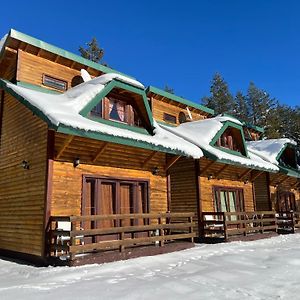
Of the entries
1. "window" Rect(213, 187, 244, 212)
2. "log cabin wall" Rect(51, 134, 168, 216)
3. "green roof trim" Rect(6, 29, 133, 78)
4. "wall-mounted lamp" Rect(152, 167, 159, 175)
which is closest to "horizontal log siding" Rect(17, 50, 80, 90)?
"green roof trim" Rect(6, 29, 133, 78)

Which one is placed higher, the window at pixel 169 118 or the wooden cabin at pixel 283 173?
the window at pixel 169 118

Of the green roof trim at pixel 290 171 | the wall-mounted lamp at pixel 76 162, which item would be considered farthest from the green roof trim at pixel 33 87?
the green roof trim at pixel 290 171

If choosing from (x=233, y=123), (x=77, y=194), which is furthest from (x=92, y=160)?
(x=233, y=123)

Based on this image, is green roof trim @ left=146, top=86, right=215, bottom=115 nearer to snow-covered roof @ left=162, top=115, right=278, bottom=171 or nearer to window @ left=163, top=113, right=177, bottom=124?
window @ left=163, top=113, right=177, bottom=124

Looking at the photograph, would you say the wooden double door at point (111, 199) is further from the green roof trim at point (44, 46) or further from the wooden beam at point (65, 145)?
the green roof trim at point (44, 46)

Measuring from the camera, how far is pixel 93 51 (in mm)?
43062

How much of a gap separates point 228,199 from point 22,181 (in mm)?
11270

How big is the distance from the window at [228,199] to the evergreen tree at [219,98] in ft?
114

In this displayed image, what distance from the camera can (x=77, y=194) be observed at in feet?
37.0

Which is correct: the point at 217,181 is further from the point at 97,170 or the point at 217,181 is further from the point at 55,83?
the point at 55,83

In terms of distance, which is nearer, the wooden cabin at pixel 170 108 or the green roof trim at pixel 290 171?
the wooden cabin at pixel 170 108

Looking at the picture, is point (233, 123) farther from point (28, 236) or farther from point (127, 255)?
point (28, 236)

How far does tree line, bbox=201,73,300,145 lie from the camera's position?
5019 centimetres

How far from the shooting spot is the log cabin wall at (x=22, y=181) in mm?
10523
